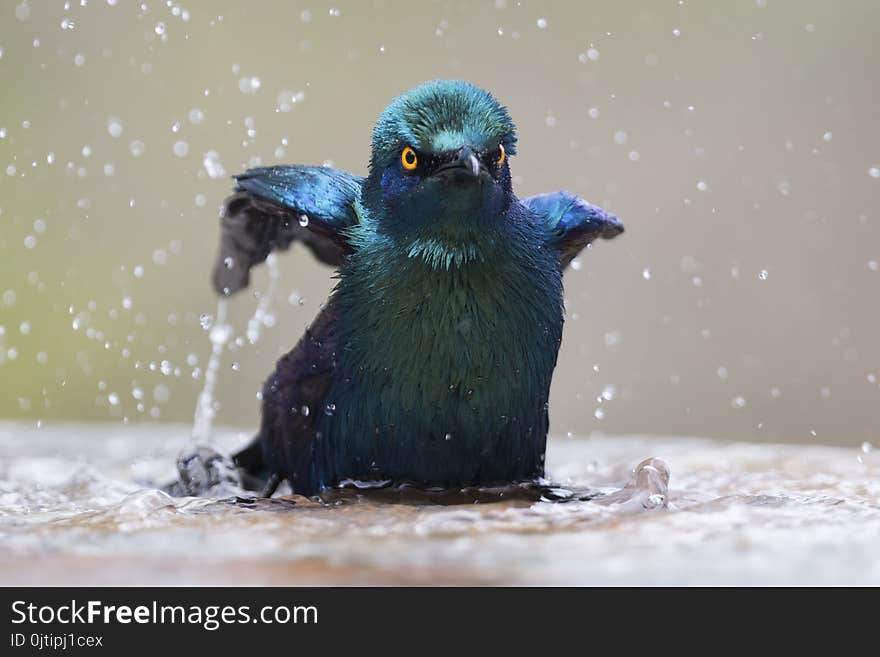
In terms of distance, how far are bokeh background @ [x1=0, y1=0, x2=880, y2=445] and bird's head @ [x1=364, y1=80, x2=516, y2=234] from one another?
228 inches

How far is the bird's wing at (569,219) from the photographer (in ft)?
14.6

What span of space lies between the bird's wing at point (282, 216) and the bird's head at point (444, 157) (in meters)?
0.26

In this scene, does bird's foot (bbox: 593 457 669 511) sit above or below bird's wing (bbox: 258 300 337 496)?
below

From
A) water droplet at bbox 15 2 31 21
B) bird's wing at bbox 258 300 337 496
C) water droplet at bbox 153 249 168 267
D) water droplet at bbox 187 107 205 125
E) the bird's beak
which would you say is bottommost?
bird's wing at bbox 258 300 337 496

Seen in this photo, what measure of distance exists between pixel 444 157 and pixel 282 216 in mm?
1038

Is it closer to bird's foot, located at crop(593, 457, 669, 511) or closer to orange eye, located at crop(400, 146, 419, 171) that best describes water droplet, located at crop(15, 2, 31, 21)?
orange eye, located at crop(400, 146, 419, 171)

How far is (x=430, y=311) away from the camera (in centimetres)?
403

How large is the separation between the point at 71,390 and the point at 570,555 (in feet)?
27.2

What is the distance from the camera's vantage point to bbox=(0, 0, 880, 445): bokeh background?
1013cm

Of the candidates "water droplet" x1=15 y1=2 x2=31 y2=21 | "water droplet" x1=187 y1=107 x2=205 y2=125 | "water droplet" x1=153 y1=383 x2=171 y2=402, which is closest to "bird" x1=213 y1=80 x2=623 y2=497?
"water droplet" x1=187 y1=107 x2=205 y2=125

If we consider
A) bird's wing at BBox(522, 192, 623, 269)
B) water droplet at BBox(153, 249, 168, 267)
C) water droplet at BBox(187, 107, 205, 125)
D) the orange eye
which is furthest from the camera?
water droplet at BBox(153, 249, 168, 267)

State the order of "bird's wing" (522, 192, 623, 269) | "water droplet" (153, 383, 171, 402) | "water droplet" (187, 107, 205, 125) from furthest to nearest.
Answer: "water droplet" (153, 383, 171, 402), "water droplet" (187, 107, 205, 125), "bird's wing" (522, 192, 623, 269)
